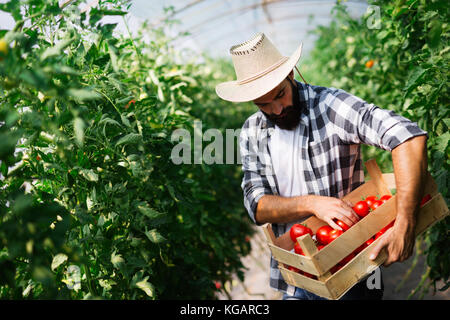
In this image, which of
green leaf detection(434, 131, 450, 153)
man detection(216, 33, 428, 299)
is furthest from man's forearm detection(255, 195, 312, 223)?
green leaf detection(434, 131, 450, 153)

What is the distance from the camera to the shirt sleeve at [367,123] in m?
1.28

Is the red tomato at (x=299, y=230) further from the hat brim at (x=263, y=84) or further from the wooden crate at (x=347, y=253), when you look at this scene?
the hat brim at (x=263, y=84)

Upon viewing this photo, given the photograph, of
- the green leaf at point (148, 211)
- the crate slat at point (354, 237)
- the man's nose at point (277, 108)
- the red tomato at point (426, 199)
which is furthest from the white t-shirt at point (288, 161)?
the green leaf at point (148, 211)

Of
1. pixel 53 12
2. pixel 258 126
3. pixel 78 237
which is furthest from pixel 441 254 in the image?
pixel 53 12

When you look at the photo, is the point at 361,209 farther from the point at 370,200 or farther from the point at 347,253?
the point at 347,253

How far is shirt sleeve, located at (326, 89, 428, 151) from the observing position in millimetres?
1282

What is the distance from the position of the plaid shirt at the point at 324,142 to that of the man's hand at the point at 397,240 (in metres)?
0.29

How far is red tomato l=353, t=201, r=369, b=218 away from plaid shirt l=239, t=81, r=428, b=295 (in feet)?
0.50

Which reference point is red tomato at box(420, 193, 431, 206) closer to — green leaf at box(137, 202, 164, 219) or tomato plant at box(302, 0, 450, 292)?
tomato plant at box(302, 0, 450, 292)

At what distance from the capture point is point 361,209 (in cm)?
150

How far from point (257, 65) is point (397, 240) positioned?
0.90 m

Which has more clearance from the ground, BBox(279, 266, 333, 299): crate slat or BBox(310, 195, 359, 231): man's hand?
BBox(310, 195, 359, 231): man's hand
